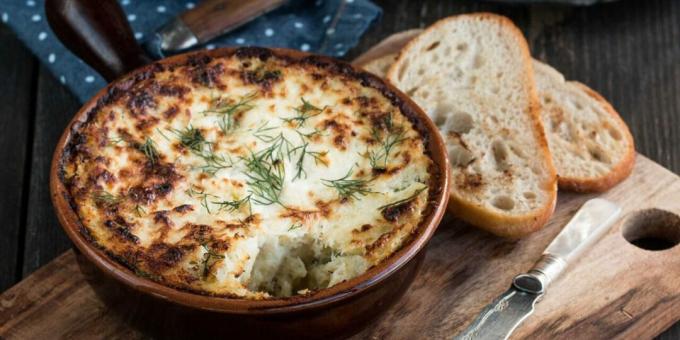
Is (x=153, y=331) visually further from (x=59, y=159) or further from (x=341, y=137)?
(x=341, y=137)

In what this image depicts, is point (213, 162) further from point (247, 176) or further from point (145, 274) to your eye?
point (145, 274)

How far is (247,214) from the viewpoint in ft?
8.29

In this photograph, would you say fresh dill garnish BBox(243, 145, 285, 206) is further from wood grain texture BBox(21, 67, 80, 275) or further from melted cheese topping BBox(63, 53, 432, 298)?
wood grain texture BBox(21, 67, 80, 275)

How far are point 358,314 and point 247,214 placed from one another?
1.30 ft

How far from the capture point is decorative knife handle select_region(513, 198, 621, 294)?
2766 millimetres

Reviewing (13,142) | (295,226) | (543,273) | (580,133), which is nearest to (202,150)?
(295,226)

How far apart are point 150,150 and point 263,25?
1.41 metres

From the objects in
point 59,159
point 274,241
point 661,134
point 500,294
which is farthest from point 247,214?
point 661,134

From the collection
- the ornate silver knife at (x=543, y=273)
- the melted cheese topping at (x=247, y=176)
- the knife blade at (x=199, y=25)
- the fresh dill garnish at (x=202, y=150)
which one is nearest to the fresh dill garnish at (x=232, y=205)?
the melted cheese topping at (x=247, y=176)

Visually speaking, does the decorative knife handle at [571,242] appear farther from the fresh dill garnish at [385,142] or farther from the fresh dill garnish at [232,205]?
the fresh dill garnish at [232,205]

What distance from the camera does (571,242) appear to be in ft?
9.53

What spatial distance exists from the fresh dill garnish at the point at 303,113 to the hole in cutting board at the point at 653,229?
1.09m

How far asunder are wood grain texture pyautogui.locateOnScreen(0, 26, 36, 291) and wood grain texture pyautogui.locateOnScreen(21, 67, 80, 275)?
32 millimetres

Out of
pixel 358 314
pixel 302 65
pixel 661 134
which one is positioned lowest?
pixel 661 134
